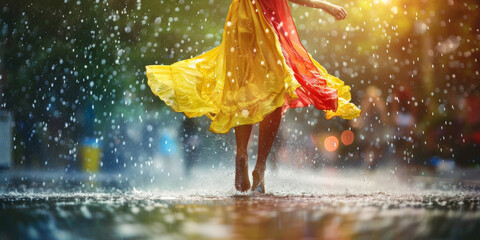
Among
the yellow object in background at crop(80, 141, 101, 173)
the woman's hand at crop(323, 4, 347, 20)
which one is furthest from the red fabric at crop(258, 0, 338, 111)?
the yellow object in background at crop(80, 141, 101, 173)

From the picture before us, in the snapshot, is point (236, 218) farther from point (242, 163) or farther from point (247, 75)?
point (247, 75)

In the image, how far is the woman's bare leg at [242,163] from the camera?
181 inches

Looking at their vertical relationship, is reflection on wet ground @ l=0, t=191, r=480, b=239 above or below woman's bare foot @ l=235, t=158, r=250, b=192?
below

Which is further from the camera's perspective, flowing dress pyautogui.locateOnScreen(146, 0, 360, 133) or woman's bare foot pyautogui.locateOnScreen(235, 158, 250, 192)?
flowing dress pyautogui.locateOnScreen(146, 0, 360, 133)

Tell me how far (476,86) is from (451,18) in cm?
235

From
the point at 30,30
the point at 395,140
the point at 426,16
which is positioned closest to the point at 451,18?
the point at 426,16

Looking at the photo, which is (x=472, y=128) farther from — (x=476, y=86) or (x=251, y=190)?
(x=251, y=190)

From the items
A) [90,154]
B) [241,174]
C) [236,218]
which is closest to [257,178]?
[241,174]

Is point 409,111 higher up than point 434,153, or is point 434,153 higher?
point 409,111

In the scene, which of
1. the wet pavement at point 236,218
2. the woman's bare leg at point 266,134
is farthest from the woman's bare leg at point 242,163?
the wet pavement at point 236,218

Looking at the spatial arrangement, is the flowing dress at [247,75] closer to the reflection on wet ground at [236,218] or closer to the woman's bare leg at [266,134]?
the woman's bare leg at [266,134]

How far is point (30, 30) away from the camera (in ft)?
40.2

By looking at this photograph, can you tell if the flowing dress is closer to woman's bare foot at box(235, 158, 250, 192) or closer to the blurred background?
woman's bare foot at box(235, 158, 250, 192)

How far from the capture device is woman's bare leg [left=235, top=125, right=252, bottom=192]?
4590 millimetres
